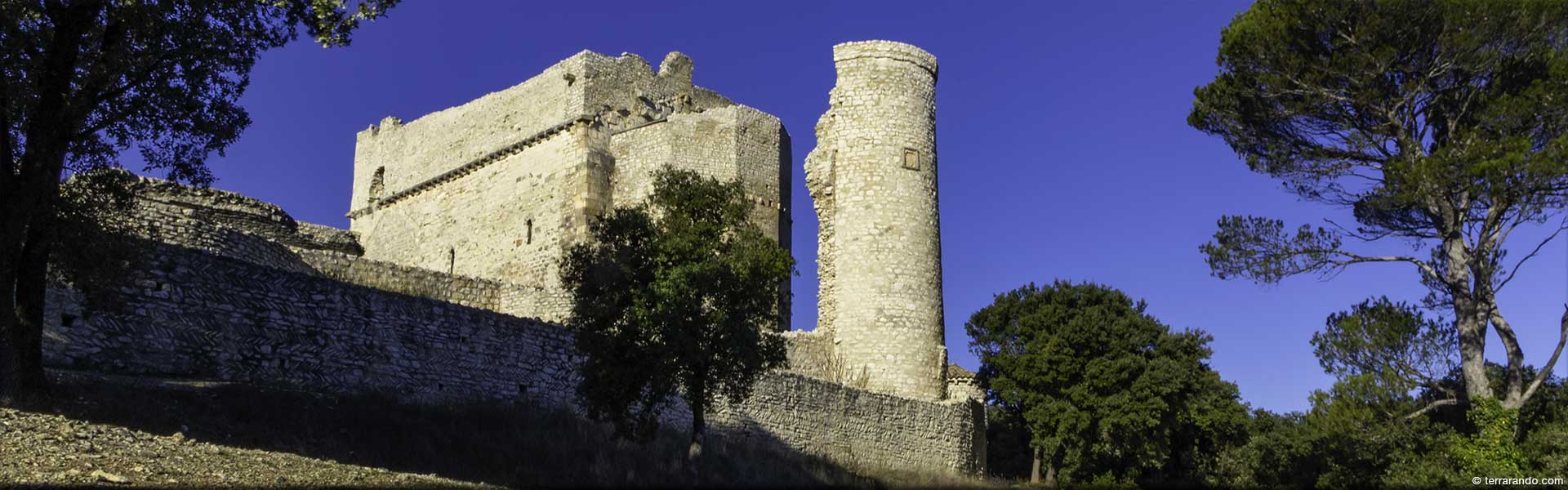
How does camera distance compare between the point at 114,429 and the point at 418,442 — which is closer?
the point at 114,429

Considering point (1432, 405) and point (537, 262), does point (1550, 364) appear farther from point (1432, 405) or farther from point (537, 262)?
point (537, 262)

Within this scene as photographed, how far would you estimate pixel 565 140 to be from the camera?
3038 centimetres

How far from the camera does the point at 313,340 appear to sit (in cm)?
1608

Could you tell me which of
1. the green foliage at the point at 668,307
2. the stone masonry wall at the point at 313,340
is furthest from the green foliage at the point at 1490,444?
the stone masonry wall at the point at 313,340

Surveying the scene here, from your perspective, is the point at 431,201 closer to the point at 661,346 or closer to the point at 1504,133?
the point at 661,346

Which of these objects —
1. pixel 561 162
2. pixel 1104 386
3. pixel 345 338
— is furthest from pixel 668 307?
pixel 1104 386

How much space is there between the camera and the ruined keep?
97.1 feet

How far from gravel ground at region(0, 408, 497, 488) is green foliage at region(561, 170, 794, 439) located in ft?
13.9

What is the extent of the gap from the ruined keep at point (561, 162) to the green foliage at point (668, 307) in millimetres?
9999

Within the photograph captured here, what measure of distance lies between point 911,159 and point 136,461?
61.2ft

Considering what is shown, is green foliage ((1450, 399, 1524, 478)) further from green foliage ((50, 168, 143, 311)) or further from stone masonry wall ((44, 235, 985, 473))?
green foliage ((50, 168, 143, 311))

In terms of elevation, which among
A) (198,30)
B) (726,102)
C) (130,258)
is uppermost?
(726,102)

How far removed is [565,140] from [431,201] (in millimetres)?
5776

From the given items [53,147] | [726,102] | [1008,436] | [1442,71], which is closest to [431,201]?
[726,102]
